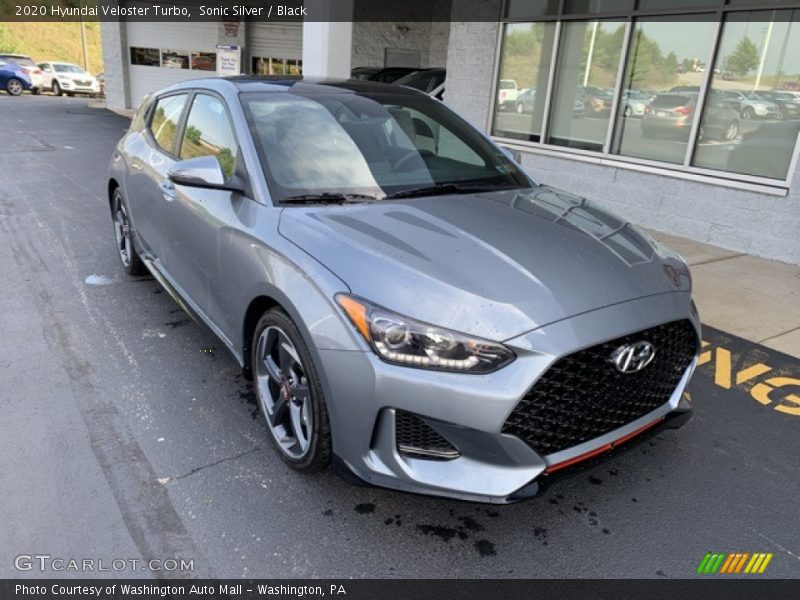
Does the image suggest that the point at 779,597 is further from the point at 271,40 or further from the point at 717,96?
the point at 271,40

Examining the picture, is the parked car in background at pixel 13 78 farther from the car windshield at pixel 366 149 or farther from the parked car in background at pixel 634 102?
the car windshield at pixel 366 149

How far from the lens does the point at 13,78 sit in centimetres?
2775

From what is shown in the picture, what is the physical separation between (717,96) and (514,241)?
5667mm

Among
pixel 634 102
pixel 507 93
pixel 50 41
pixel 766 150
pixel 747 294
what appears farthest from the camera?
pixel 50 41

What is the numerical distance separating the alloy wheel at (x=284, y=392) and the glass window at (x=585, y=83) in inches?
257

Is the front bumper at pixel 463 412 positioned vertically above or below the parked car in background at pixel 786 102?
below

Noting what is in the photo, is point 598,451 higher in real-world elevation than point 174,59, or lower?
lower

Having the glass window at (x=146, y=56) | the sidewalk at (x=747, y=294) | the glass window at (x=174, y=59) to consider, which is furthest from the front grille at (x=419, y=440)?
the glass window at (x=146, y=56)

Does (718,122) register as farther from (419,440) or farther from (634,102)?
(419,440)

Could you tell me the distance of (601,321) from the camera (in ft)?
7.14

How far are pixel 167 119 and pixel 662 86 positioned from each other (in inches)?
232

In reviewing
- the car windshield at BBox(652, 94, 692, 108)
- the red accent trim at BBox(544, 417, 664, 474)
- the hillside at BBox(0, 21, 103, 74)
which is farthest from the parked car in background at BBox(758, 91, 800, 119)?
the hillside at BBox(0, 21, 103, 74)

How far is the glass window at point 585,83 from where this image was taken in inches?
309

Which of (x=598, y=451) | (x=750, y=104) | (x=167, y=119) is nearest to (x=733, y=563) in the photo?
(x=598, y=451)
